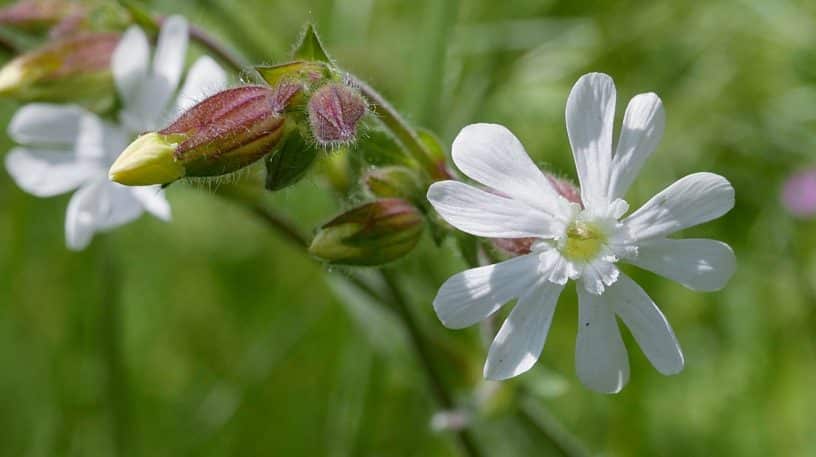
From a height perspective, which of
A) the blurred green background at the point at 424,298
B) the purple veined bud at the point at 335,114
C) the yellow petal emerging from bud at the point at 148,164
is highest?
the purple veined bud at the point at 335,114

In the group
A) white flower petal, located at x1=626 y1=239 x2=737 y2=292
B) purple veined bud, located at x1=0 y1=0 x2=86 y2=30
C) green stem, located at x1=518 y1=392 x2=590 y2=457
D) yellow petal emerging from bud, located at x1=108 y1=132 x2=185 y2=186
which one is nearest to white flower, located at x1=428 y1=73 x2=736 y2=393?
white flower petal, located at x1=626 y1=239 x2=737 y2=292

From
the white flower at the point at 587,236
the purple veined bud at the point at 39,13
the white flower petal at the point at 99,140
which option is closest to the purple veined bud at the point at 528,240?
the white flower at the point at 587,236

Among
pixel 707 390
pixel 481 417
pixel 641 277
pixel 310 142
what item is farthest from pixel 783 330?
pixel 310 142

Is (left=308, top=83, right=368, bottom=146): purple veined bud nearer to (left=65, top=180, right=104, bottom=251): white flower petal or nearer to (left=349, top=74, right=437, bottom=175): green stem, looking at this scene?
(left=349, top=74, right=437, bottom=175): green stem

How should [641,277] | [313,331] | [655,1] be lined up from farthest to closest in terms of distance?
1. [655,1]
2. [313,331]
3. [641,277]

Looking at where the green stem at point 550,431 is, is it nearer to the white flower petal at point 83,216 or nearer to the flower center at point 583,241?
the flower center at point 583,241

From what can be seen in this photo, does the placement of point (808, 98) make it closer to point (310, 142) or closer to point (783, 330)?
point (783, 330)
